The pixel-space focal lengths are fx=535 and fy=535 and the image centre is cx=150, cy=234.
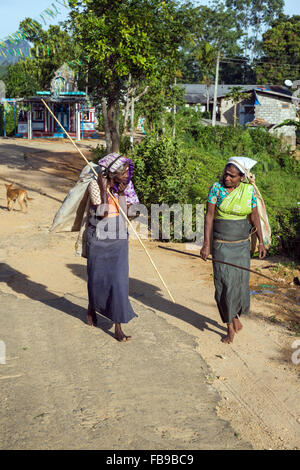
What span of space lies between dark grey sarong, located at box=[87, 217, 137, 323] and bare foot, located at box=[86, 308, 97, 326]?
0.38m

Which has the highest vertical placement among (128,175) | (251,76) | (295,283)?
(251,76)

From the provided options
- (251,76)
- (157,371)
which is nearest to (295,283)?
(157,371)

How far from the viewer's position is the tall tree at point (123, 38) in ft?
37.3

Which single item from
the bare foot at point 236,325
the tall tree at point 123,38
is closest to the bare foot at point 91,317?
the bare foot at point 236,325

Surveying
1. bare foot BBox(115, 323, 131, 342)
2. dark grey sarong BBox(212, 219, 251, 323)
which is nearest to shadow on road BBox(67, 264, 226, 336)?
dark grey sarong BBox(212, 219, 251, 323)

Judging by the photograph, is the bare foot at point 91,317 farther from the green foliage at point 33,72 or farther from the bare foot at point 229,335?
the green foliage at point 33,72

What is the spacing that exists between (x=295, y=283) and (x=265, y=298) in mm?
1257

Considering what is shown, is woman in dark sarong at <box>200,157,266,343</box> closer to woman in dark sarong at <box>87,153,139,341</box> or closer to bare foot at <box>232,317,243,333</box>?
bare foot at <box>232,317,243,333</box>

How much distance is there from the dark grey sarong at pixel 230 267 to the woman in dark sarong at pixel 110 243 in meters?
0.87

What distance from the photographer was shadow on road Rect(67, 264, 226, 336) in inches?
225

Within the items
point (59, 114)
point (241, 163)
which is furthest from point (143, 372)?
point (59, 114)

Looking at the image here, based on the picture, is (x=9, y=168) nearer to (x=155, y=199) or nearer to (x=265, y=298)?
Result: (x=155, y=199)

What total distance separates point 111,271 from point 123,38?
7942 mm
